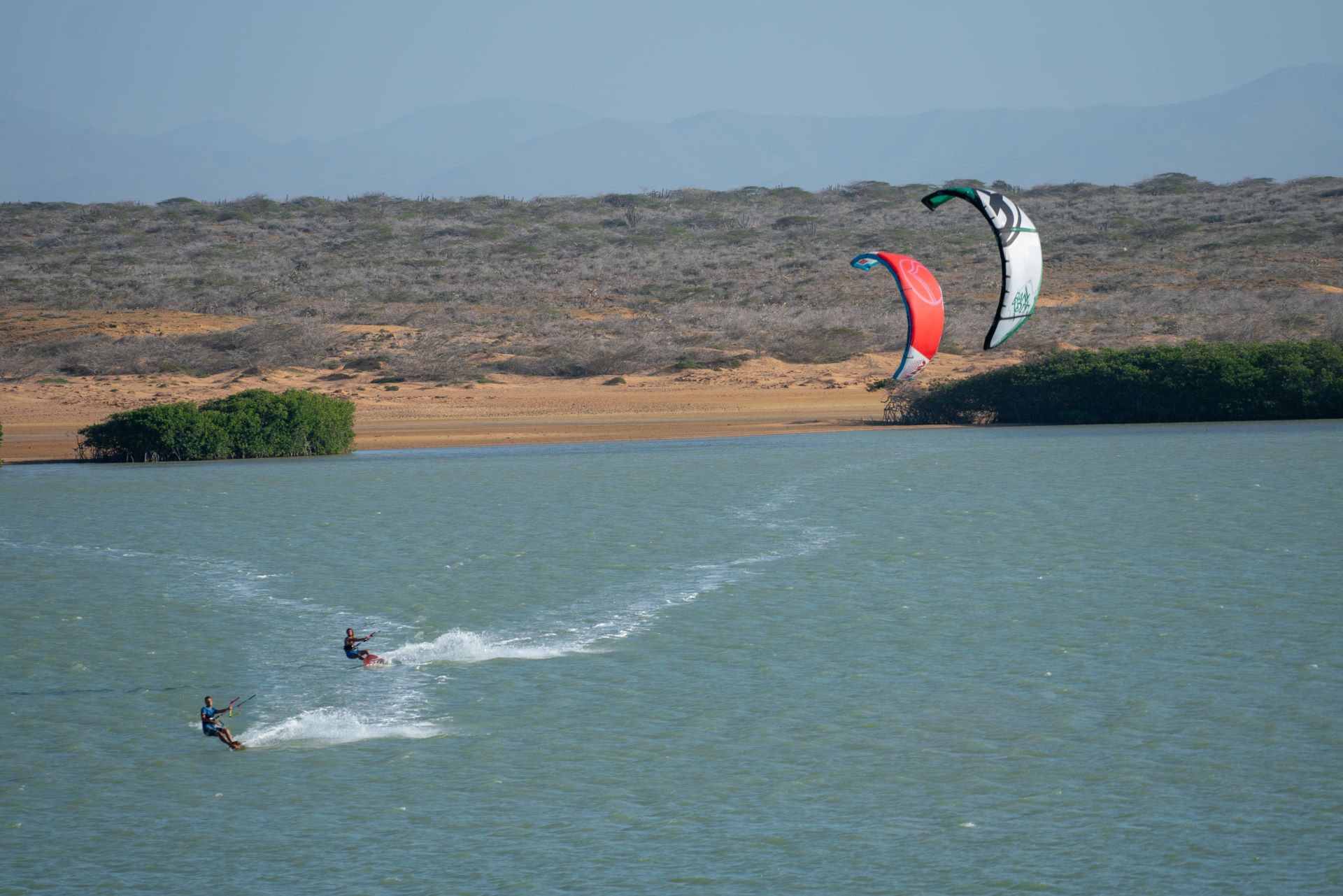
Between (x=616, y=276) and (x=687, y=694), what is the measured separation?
6268 cm

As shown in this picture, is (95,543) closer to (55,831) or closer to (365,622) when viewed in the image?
(365,622)

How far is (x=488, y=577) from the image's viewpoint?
2155 centimetres

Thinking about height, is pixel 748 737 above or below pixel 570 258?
below

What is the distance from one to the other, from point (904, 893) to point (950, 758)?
272 cm

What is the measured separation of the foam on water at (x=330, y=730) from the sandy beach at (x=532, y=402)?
82.3 feet

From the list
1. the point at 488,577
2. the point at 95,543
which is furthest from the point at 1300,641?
the point at 95,543

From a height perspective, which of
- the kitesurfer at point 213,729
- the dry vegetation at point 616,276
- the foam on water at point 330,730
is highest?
the dry vegetation at point 616,276

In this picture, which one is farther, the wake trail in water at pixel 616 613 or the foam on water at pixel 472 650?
the wake trail in water at pixel 616 613

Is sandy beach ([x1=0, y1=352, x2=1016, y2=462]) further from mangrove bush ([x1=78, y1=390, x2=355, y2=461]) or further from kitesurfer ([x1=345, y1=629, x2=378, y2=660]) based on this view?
kitesurfer ([x1=345, y1=629, x2=378, y2=660])

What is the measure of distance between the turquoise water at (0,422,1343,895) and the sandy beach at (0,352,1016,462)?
12.4 metres

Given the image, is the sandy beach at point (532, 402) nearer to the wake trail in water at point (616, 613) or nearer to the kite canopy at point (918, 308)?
the wake trail in water at point (616, 613)

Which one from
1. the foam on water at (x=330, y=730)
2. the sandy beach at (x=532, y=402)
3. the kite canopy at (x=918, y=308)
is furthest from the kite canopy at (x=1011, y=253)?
the sandy beach at (x=532, y=402)

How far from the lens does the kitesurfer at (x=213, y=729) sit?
1317cm

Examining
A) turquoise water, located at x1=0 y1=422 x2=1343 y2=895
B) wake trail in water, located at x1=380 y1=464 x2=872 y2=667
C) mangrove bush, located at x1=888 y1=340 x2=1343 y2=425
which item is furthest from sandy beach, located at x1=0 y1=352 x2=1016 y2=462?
wake trail in water, located at x1=380 y1=464 x2=872 y2=667
